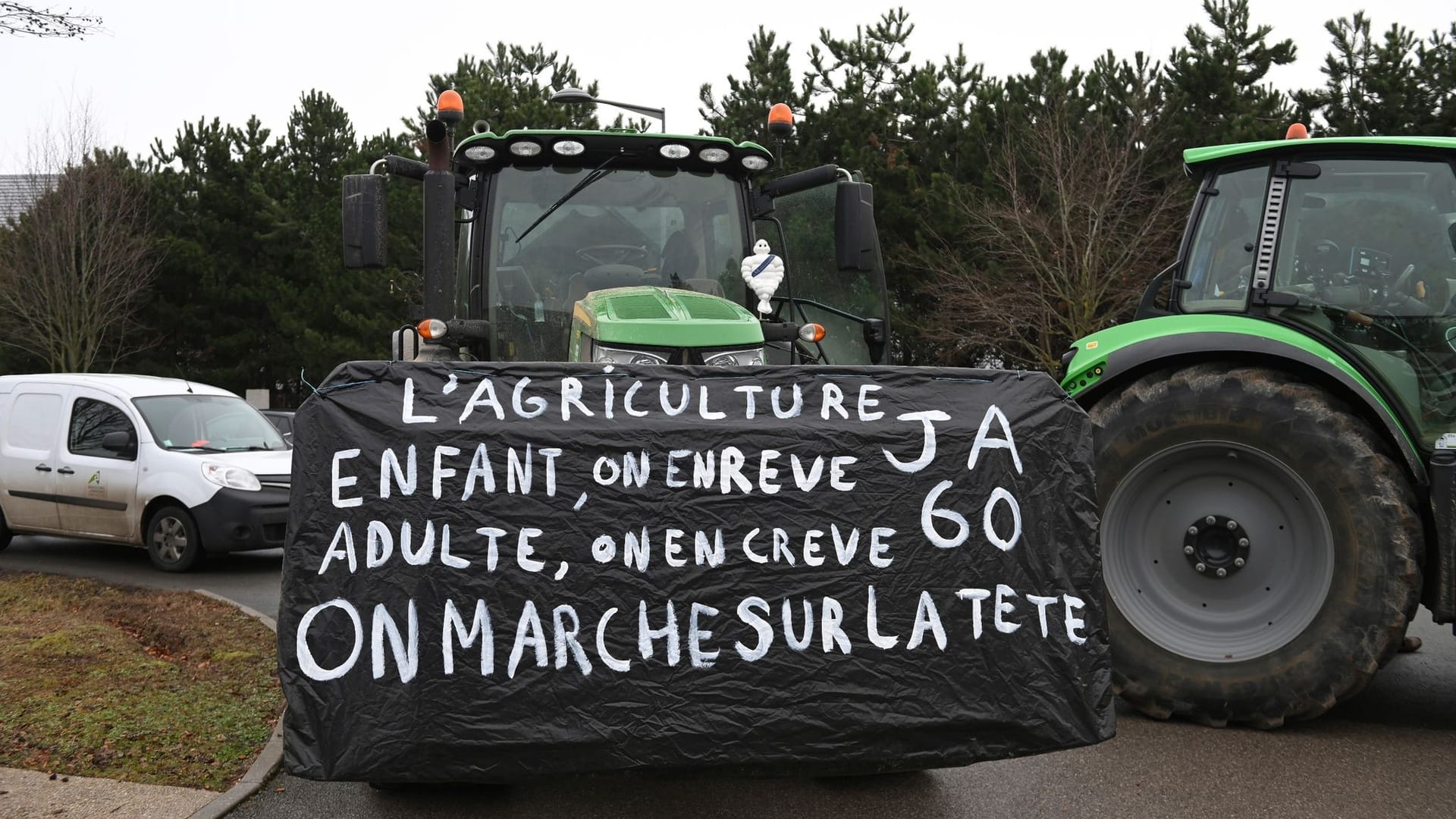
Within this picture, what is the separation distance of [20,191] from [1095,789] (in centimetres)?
4322

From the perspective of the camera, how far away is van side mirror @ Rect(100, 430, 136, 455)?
416 inches

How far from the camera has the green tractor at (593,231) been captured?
21.3 ft

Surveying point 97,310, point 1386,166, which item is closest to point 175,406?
point 1386,166

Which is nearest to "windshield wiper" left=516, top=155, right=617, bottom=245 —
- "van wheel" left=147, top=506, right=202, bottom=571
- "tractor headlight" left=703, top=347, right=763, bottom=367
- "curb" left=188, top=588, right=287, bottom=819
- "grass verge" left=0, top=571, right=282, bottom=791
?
"tractor headlight" left=703, top=347, right=763, bottom=367

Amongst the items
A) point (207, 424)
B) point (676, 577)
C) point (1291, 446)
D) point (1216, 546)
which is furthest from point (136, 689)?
point (207, 424)

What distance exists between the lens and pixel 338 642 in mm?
3520

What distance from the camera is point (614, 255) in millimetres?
6660

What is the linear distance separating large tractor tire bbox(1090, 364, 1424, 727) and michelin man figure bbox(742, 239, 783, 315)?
73.9 inches

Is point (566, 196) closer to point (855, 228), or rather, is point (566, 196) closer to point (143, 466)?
point (855, 228)

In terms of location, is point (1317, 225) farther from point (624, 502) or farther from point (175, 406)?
point (175, 406)

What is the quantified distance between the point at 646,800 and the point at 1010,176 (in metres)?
25.8

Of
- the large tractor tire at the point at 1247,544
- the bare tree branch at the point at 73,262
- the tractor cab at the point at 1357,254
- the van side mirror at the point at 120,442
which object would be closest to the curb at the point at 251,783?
the large tractor tire at the point at 1247,544

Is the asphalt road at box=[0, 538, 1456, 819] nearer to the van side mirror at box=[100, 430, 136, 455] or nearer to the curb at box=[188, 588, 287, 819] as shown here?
the curb at box=[188, 588, 287, 819]

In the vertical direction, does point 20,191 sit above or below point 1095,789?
above
